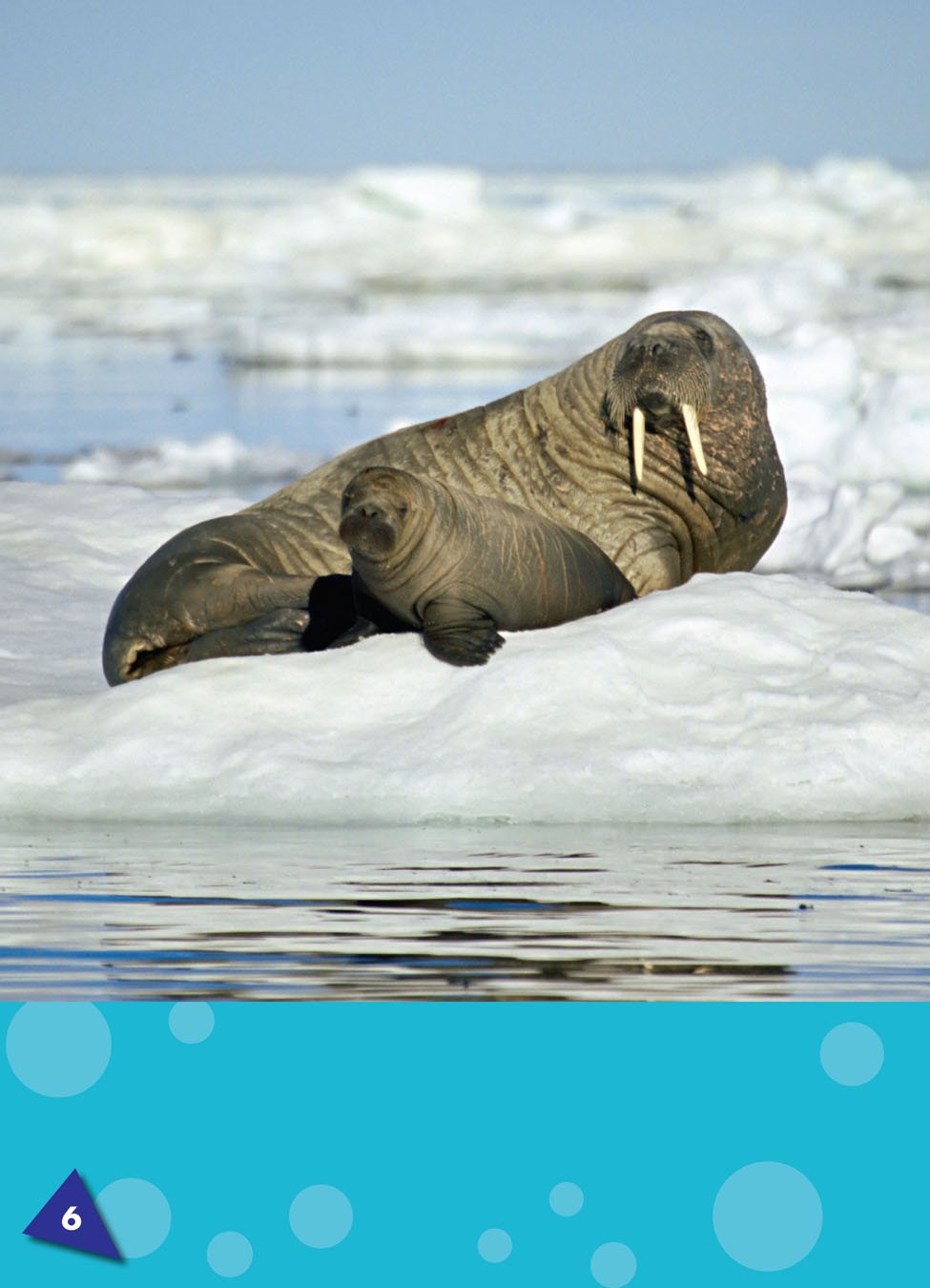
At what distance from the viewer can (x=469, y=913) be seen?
203 inches

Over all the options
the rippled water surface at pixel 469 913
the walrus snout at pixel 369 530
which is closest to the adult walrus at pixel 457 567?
the walrus snout at pixel 369 530

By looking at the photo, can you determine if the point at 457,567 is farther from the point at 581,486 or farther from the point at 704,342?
the point at 704,342

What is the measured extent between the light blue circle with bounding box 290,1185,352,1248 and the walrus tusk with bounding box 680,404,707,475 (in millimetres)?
4936

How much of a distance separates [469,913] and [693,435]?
10.8 feet

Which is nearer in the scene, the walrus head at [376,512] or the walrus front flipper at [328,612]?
the walrus head at [376,512]

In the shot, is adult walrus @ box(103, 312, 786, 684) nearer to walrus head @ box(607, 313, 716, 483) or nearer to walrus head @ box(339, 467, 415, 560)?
walrus head @ box(607, 313, 716, 483)

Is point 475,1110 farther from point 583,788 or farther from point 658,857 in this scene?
point 583,788

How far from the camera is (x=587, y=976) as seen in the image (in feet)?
14.6

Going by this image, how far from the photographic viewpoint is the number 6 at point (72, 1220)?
340 centimetres

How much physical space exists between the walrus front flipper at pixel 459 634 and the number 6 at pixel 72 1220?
3727mm

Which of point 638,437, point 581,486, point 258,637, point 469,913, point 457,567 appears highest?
point 638,437

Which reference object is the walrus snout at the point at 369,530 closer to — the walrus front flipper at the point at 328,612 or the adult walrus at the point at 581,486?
the walrus front flipper at the point at 328,612

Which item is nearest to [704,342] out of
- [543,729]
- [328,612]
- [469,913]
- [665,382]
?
[665,382]

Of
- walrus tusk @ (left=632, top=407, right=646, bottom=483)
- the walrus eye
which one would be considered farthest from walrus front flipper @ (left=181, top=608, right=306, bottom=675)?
the walrus eye
